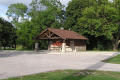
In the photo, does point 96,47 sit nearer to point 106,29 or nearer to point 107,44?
point 107,44

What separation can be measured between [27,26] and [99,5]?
644 inches

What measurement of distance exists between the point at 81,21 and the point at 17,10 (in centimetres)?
2511

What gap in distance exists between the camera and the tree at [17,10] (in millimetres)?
59022

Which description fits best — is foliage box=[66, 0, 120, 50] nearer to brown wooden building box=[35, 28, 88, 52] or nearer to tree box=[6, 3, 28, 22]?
brown wooden building box=[35, 28, 88, 52]

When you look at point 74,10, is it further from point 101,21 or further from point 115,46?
point 115,46

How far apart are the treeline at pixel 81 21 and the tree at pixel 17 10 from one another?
3.00 meters

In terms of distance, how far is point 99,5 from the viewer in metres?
41.8

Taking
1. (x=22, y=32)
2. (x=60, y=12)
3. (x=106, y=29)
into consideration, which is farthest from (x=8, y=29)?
(x=106, y=29)

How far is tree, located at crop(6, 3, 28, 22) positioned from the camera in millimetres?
59022

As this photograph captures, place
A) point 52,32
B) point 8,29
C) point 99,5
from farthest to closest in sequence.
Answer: point 8,29, point 99,5, point 52,32

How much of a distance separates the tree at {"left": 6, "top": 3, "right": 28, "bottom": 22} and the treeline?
118 inches

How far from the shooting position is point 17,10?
5953 centimetres

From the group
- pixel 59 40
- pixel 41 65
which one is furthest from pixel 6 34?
pixel 41 65

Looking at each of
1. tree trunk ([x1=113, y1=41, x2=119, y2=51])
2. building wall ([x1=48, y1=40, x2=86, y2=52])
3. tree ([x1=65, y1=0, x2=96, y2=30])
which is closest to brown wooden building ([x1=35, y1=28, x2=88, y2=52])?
building wall ([x1=48, y1=40, x2=86, y2=52])
